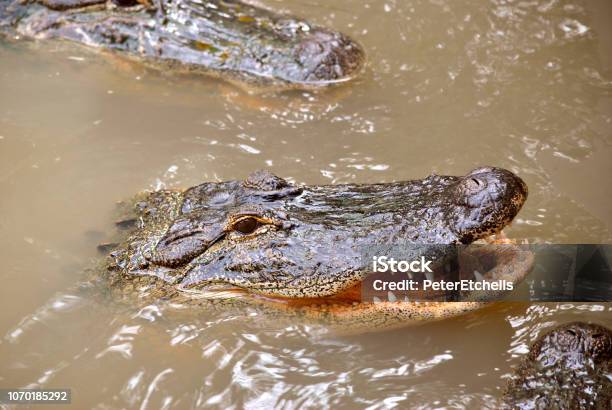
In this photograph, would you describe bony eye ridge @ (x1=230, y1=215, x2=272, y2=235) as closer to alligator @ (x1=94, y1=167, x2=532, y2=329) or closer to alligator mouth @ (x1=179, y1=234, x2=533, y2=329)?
alligator @ (x1=94, y1=167, x2=532, y2=329)

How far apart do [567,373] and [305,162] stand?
2.63m

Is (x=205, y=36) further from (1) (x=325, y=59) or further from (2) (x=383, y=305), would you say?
(2) (x=383, y=305)

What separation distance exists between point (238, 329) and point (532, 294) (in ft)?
5.73

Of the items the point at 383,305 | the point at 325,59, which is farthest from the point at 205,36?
the point at 383,305

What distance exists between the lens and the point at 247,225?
353 centimetres

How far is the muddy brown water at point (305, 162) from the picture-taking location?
363 cm

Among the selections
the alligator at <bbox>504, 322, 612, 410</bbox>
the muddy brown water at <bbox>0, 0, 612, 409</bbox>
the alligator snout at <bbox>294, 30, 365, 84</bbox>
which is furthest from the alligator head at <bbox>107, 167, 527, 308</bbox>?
the alligator snout at <bbox>294, 30, 365, 84</bbox>

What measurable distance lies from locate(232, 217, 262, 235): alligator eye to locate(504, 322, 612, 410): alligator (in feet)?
5.13

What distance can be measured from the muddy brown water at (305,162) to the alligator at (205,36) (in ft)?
0.56

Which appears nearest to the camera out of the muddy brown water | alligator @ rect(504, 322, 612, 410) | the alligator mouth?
alligator @ rect(504, 322, 612, 410)

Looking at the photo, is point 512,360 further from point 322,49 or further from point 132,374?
point 322,49

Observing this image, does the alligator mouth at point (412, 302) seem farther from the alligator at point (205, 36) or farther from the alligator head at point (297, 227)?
the alligator at point (205, 36)

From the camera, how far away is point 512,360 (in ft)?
11.9

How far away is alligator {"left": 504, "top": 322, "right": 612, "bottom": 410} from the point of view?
3047 mm
